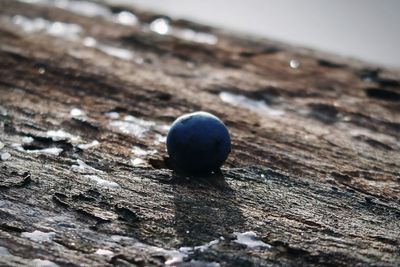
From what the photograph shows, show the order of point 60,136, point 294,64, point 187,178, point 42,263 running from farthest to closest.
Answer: point 294,64 → point 60,136 → point 187,178 → point 42,263

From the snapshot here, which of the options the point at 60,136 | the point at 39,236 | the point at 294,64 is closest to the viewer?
the point at 39,236

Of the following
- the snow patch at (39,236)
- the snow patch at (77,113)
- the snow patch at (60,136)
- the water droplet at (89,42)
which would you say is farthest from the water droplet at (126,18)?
the snow patch at (39,236)

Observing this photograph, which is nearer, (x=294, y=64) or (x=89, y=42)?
(x=89, y=42)

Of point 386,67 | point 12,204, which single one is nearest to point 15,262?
point 12,204

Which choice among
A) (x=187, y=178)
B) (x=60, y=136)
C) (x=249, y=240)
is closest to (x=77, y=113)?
(x=60, y=136)

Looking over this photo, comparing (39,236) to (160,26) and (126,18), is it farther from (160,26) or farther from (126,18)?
(126,18)

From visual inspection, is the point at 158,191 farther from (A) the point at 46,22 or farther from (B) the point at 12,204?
(A) the point at 46,22

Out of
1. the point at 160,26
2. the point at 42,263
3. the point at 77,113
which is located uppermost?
the point at 160,26
